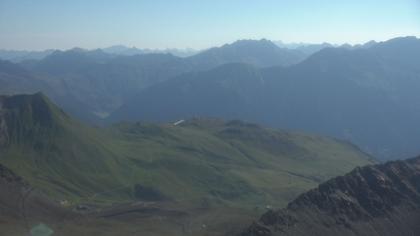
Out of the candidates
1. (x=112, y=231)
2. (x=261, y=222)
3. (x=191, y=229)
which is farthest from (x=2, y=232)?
(x=261, y=222)

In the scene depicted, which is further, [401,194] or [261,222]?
[401,194]

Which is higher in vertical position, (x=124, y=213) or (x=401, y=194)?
(x=401, y=194)

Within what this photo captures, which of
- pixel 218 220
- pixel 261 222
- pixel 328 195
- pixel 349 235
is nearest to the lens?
pixel 261 222

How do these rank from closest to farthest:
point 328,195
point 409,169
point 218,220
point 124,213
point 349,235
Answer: point 349,235 < point 328,195 < point 409,169 < point 218,220 < point 124,213

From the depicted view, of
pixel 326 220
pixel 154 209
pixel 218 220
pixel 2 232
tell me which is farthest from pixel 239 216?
pixel 2 232

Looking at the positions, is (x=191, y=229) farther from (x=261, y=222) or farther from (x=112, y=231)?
(x=261, y=222)

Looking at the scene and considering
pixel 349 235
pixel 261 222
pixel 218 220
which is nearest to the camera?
pixel 261 222

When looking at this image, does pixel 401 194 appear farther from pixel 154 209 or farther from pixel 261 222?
pixel 154 209
